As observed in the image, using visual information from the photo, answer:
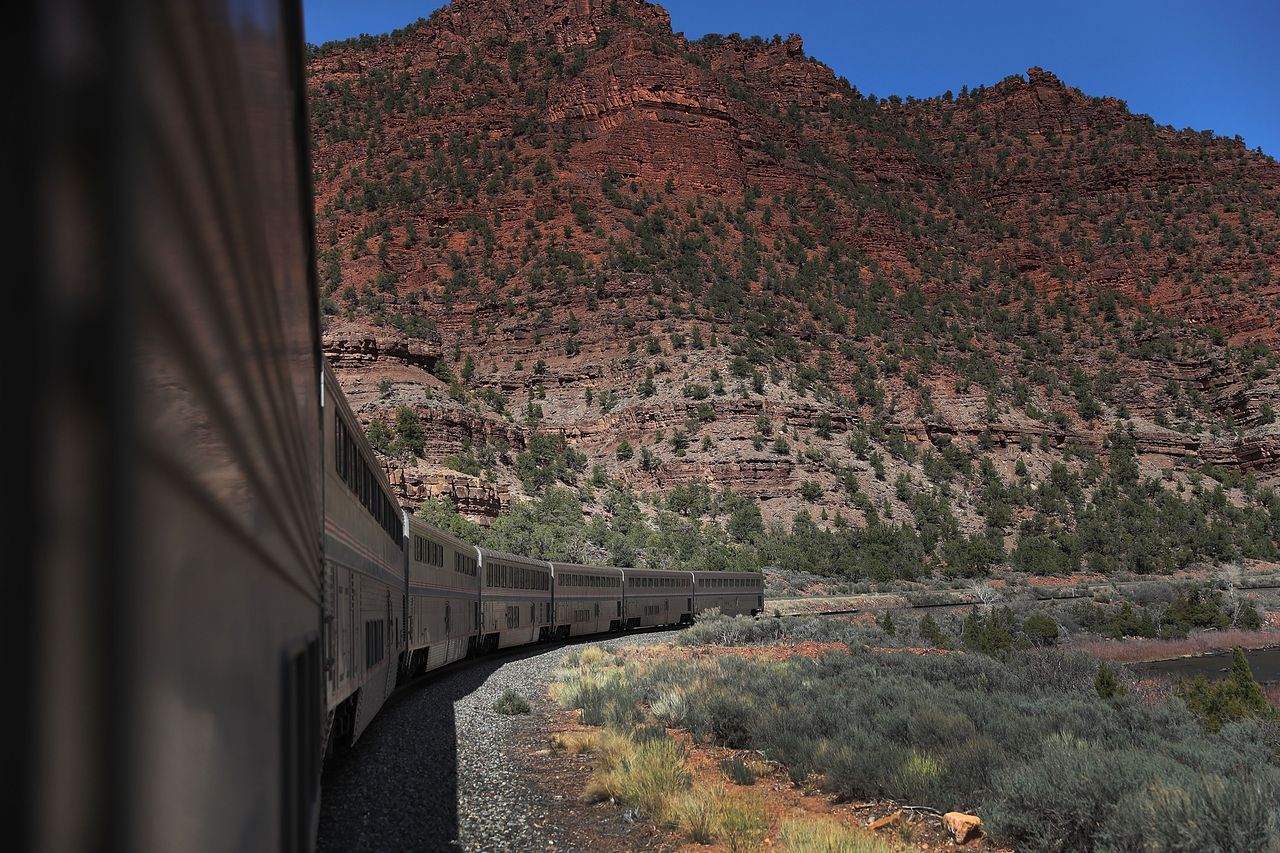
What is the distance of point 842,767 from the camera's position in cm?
1046

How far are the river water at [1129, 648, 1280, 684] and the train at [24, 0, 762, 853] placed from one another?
27.7m

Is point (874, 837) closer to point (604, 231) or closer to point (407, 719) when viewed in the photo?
point (407, 719)

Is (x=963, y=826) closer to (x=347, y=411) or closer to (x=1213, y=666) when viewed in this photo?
(x=347, y=411)

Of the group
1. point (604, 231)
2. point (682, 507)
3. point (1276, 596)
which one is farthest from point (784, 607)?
point (604, 231)

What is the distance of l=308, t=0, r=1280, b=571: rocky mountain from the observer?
58.9 metres

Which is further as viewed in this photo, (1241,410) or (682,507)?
(1241,410)

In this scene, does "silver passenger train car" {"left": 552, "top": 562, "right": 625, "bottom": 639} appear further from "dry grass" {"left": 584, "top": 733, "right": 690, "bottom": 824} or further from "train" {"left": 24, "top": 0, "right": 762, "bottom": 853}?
"train" {"left": 24, "top": 0, "right": 762, "bottom": 853}

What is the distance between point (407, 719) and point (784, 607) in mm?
30685

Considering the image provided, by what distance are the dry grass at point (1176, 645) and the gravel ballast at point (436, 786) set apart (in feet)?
71.0

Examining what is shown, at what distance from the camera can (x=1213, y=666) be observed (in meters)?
29.0

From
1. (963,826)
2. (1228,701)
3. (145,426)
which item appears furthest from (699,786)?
(145,426)

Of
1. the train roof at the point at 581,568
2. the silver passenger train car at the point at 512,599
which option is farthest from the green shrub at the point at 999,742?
the train roof at the point at 581,568

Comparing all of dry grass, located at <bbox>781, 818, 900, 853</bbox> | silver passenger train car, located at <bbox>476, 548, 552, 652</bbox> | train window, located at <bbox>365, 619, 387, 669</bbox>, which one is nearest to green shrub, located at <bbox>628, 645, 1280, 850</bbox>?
dry grass, located at <bbox>781, 818, 900, 853</bbox>

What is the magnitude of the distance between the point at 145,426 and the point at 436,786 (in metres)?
9.88
